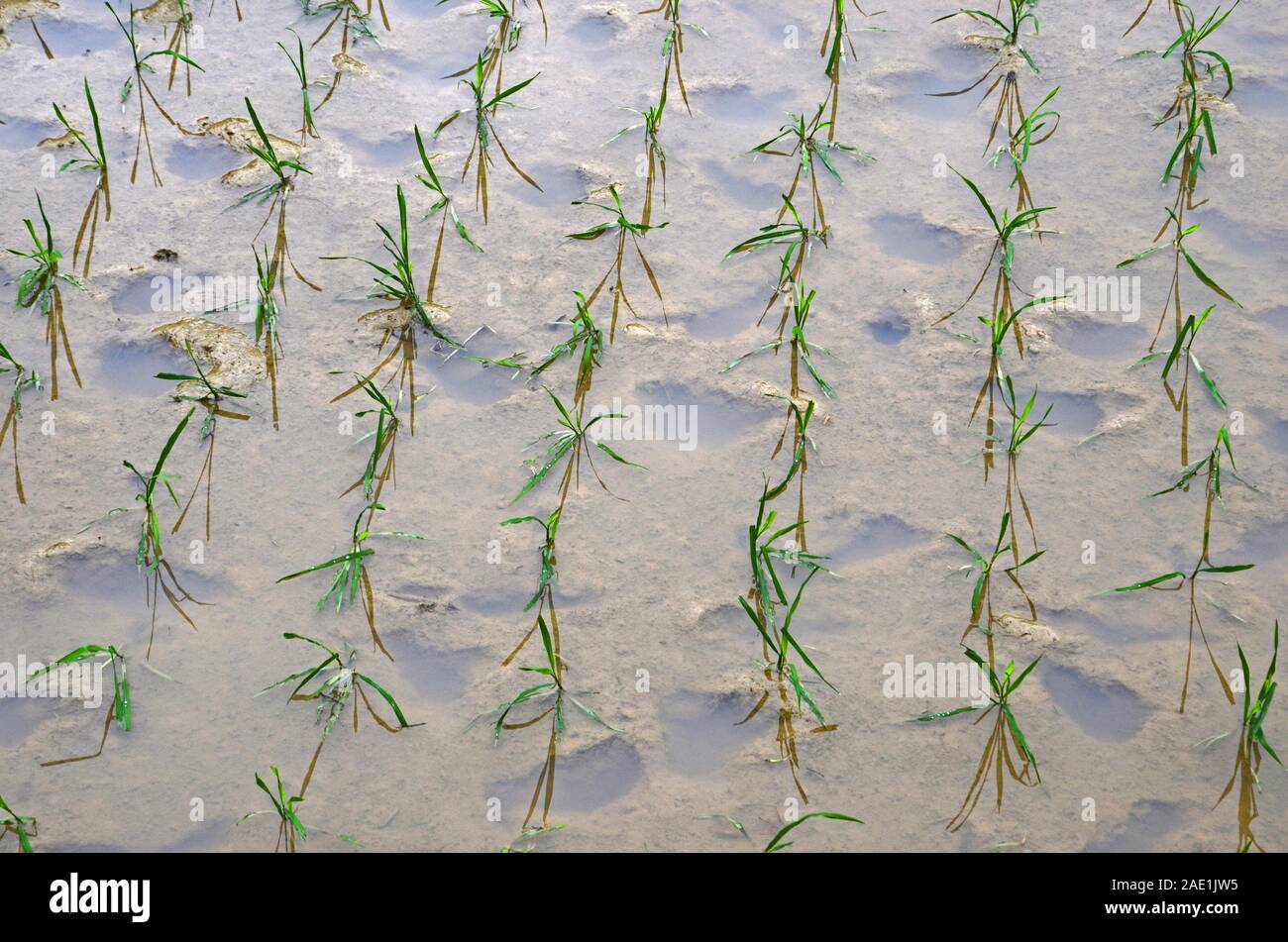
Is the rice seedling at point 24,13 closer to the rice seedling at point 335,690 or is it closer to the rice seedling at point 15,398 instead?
the rice seedling at point 15,398

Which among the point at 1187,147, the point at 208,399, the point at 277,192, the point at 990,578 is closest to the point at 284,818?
the point at 208,399

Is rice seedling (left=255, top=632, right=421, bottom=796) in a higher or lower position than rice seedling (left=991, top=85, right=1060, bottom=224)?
lower

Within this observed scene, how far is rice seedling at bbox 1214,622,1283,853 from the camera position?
232cm

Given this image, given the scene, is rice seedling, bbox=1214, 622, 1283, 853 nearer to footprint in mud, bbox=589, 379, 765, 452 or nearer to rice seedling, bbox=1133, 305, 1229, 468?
rice seedling, bbox=1133, 305, 1229, 468

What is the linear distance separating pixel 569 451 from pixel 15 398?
1.45 m

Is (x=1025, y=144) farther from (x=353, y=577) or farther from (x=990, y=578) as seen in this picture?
(x=353, y=577)

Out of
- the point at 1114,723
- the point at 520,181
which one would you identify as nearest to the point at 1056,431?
the point at 1114,723

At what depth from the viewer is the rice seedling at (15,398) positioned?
9.44 feet

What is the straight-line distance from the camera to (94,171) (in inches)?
144

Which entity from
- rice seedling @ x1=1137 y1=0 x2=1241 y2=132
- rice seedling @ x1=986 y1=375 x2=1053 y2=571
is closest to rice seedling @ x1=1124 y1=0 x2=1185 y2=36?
rice seedling @ x1=1137 y1=0 x2=1241 y2=132

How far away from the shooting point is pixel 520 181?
3.67m

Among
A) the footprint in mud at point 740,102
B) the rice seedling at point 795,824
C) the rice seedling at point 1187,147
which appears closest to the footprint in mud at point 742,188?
the footprint in mud at point 740,102

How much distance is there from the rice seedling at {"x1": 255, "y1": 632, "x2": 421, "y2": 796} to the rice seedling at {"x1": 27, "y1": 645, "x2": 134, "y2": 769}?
0.28 metres

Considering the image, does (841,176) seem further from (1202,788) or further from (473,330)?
(1202,788)
